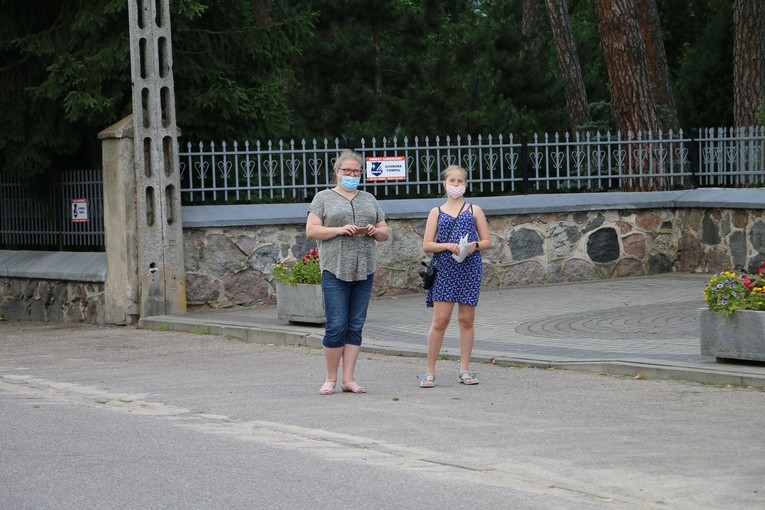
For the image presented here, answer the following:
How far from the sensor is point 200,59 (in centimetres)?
1817

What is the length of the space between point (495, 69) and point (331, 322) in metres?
17.3

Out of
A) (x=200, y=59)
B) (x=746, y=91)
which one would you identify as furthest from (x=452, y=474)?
(x=746, y=91)

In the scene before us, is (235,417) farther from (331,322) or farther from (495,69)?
(495,69)

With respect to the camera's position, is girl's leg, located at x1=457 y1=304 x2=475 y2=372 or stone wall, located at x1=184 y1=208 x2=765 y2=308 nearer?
girl's leg, located at x1=457 y1=304 x2=475 y2=372

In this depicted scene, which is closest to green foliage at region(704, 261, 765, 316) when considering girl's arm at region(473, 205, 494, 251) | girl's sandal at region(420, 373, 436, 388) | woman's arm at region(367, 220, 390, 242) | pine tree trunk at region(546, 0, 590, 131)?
girl's arm at region(473, 205, 494, 251)

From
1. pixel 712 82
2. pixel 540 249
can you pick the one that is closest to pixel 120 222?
pixel 540 249

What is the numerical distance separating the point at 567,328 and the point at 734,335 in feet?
11.5

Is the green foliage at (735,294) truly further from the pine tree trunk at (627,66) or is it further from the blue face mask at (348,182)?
the pine tree trunk at (627,66)

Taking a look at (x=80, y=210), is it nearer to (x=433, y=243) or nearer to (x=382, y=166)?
(x=382, y=166)

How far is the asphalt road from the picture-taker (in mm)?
6914

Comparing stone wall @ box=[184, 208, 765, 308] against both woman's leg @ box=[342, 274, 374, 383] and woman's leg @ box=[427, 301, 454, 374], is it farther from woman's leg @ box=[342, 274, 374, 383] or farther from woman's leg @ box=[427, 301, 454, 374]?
woman's leg @ box=[427, 301, 454, 374]

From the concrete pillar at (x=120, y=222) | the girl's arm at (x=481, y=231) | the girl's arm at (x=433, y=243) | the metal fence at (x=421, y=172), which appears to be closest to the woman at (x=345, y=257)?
the girl's arm at (x=433, y=243)

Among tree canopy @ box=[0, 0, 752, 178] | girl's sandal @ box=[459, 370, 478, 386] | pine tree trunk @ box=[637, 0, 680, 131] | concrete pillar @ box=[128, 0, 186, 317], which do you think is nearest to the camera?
girl's sandal @ box=[459, 370, 478, 386]

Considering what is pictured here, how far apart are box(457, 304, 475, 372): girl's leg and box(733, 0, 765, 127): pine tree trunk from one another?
16267 mm
